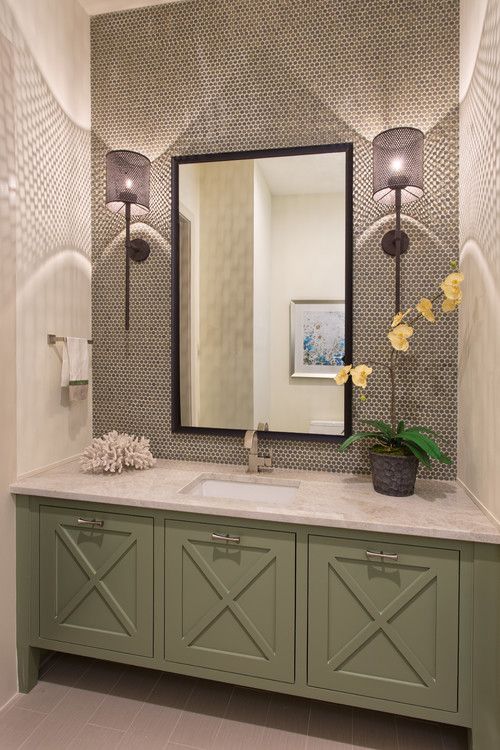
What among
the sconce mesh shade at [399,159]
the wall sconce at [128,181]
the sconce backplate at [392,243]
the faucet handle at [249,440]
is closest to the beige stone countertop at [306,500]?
the faucet handle at [249,440]

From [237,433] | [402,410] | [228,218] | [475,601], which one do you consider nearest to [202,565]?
[237,433]

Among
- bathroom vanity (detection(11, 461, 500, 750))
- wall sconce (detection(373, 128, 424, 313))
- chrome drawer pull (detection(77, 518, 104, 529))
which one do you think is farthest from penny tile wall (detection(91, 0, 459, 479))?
chrome drawer pull (detection(77, 518, 104, 529))

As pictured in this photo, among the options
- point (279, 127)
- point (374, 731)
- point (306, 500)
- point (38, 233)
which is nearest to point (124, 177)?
point (38, 233)

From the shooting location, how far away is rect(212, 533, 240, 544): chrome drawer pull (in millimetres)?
1674

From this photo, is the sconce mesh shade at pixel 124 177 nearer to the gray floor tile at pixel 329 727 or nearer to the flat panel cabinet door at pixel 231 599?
the flat panel cabinet door at pixel 231 599

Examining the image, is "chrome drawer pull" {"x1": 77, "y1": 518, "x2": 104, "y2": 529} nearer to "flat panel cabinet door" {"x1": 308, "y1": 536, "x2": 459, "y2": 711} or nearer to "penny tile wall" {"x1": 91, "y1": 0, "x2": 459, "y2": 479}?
"penny tile wall" {"x1": 91, "y1": 0, "x2": 459, "y2": 479}

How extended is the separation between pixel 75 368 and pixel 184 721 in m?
1.48

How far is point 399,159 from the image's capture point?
6.08ft

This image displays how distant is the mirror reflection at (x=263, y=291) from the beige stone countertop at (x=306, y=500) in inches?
10.1

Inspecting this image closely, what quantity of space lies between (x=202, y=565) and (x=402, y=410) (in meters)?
1.03

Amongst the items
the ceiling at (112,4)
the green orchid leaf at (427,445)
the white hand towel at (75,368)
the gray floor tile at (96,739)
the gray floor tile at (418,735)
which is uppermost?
the ceiling at (112,4)

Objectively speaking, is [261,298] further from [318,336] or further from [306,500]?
[306,500]

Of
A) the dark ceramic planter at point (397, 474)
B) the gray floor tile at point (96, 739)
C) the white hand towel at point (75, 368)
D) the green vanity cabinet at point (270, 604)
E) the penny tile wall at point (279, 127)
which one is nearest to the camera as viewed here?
the green vanity cabinet at point (270, 604)

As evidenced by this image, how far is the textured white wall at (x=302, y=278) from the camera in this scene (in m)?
2.08
